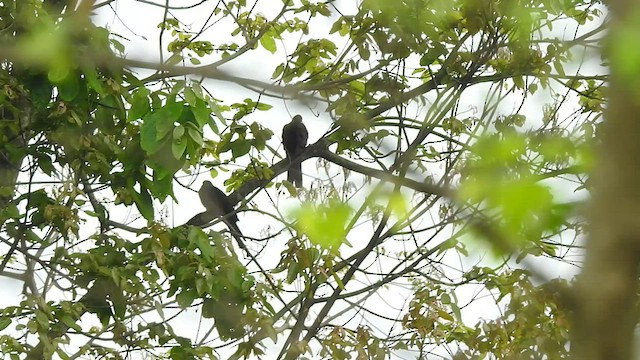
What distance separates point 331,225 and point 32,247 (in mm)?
3218

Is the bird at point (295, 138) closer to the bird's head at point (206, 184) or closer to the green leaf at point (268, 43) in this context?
the bird's head at point (206, 184)

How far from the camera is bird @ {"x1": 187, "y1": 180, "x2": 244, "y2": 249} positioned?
458 cm

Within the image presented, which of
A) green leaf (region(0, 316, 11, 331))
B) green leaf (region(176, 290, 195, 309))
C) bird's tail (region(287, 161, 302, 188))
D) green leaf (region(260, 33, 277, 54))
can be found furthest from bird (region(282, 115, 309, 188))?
green leaf (region(0, 316, 11, 331))

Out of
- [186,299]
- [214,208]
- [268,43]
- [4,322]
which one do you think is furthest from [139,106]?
[214,208]

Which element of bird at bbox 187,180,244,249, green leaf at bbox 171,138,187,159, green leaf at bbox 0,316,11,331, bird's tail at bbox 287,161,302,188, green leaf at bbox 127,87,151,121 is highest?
bird's tail at bbox 287,161,302,188

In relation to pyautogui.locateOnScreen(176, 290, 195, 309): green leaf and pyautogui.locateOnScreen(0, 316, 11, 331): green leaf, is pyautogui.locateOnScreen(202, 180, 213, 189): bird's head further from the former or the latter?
pyautogui.locateOnScreen(0, 316, 11, 331): green leaf

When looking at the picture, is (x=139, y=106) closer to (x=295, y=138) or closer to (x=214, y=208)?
(x=214, y=208)

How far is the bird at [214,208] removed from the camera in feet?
15.0

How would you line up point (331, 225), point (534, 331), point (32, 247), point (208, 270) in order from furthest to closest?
point (32, 247) < point (534, 331) < point (208, 270) < point (331, 225)

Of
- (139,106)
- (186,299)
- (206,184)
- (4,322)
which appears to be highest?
(206,184)

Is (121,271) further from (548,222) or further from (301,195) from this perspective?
(548,222)

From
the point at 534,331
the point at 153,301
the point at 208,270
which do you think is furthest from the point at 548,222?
the point at 153,301

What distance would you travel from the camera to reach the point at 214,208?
4629mm

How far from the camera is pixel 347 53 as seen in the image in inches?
169
